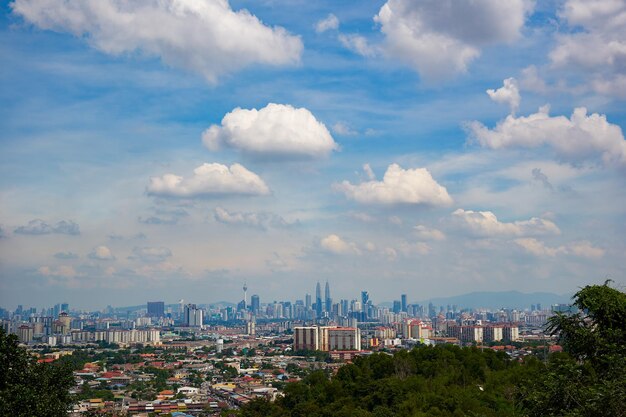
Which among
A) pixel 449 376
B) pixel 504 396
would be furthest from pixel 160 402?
pixel 504 396

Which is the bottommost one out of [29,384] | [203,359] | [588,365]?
[203,359]

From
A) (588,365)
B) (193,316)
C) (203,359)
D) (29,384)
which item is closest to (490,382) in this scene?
(588,365)

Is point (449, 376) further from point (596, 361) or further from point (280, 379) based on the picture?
point (280, 379)

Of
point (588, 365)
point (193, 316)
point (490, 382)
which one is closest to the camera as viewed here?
point (588, 365)

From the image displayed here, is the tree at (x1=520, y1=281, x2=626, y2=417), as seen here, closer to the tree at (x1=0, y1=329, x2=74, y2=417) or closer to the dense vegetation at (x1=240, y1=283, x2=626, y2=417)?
the dense vegetation at (x1=240, y1=283, x2=626, y2=417)

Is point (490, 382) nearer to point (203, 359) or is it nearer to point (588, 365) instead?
point (588, 365)

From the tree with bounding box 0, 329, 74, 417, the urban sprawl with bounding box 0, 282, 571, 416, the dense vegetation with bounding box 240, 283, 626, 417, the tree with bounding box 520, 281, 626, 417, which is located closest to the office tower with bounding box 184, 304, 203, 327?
the urban sprawl with bounding box 0, 282, 571, 416

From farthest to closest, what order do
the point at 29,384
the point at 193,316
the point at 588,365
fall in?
the point at 193,316
the point at 29,384
the point at 588,365
